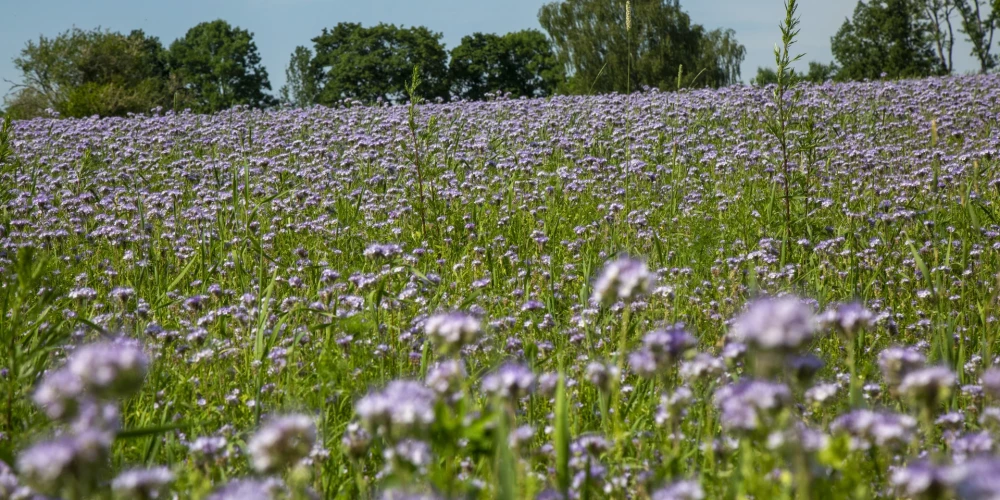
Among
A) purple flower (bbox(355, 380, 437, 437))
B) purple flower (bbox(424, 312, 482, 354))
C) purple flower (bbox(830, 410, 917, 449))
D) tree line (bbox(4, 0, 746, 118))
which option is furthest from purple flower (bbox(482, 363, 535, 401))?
tree line (bbox(4, 0, 746, 118))

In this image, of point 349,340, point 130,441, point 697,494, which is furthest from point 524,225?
point 697,494

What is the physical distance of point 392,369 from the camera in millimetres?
3982

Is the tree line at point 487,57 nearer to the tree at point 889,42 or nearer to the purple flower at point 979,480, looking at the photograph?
the tree at point 889,42

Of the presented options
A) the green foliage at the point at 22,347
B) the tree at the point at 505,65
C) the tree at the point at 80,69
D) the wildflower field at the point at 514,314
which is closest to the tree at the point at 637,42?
the tree at the point at 505,65

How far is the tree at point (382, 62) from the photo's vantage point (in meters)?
75.4

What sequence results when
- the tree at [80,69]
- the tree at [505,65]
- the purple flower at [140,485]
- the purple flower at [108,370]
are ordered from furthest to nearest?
1. the tree at [505,65]
2. the tree at [80,69]
3. the purple flower at [140,485]
4. the purple flower at [108,370]

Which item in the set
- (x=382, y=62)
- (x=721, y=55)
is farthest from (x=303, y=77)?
(x=721, y=55)

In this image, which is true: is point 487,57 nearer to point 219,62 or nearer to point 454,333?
point 219,62

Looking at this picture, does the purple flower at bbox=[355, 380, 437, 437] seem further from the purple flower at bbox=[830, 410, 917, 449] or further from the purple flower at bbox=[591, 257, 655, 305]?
the purple flower at bbox=[830, 410, 917, 449]

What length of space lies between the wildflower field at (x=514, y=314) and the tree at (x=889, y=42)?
64823mm

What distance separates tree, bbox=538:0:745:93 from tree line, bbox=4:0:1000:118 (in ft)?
0.26

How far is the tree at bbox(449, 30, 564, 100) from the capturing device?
81.6m

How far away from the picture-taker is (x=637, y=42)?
58281mm

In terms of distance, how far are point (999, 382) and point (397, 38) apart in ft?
267
